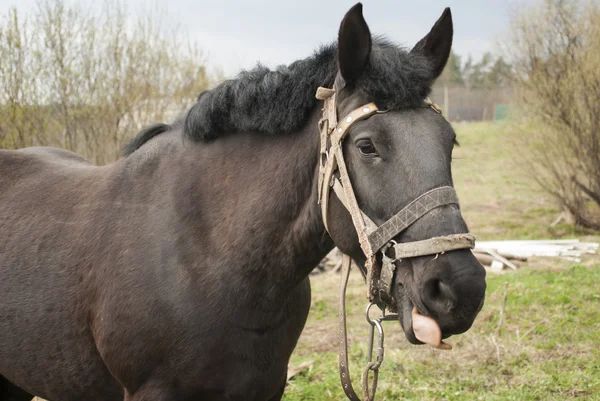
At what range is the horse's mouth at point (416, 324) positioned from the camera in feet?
6.41

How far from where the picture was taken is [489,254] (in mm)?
10406

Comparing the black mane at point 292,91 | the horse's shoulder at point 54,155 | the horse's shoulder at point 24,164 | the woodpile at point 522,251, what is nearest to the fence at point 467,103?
the woodpile at point 522,251

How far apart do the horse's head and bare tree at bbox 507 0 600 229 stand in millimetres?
11850

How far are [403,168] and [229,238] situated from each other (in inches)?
34.8

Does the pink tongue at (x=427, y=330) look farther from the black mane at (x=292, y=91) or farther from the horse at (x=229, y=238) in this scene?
the black mane at (x=292, y=91)

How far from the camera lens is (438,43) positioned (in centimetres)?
258

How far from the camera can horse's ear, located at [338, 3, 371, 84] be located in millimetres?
2193

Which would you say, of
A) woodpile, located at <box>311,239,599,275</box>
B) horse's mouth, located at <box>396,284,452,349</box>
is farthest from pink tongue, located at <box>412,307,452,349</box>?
woodpile, located at <box>311,239,599,275</box>

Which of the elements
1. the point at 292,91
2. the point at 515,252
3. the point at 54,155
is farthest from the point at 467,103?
the point at 292,91

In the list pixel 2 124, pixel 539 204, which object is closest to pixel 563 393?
pixel 2 124

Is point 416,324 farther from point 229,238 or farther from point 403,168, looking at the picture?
point 229,238

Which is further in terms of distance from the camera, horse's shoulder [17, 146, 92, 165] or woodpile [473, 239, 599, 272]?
woodpile [473, 239, 599, 272]

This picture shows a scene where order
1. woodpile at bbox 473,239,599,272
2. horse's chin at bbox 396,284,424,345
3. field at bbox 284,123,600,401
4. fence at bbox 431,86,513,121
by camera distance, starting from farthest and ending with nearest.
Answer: fence at bbox 431,86,513,121, woodpile at bbox 473,239,599,272, field at bbox 284,123,600,401, horse's chin at bbox 396,284,424,345

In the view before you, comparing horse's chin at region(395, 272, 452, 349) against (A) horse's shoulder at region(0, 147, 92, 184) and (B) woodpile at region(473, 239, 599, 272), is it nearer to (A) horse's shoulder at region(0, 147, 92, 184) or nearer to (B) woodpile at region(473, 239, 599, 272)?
(A) horse's shoulder at region(0, 147, 92, 184)
